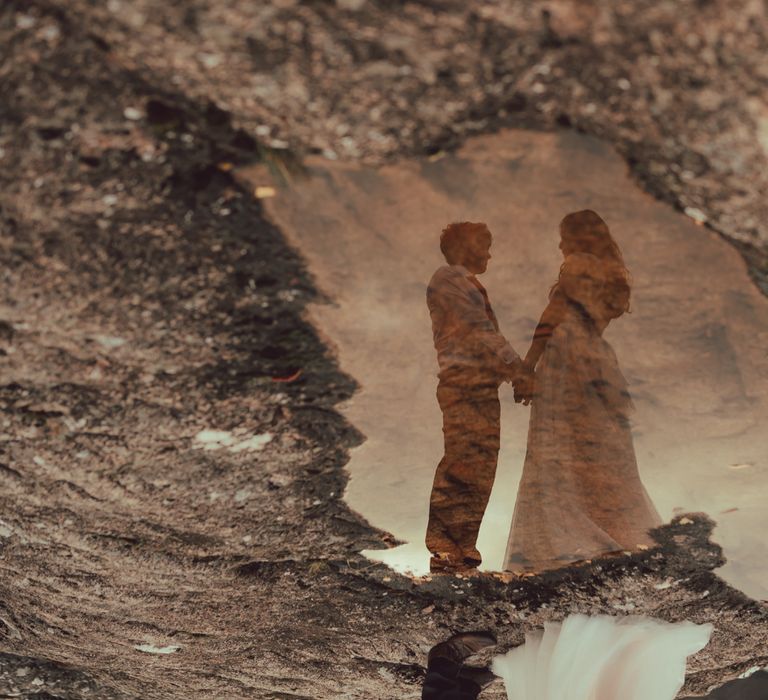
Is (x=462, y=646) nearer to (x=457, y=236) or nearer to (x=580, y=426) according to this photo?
(x=580, y=426)

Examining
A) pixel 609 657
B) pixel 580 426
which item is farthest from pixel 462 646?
pixel 580 426

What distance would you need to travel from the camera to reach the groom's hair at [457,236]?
884 mm

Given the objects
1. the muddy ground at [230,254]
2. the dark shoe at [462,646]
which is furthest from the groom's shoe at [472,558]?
the dark shoe at [462,646]

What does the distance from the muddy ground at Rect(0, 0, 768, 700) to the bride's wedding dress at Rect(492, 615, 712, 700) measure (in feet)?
0.18

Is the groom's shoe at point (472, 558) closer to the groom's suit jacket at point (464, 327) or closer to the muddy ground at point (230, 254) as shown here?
the muddy ground at point (230, 254)

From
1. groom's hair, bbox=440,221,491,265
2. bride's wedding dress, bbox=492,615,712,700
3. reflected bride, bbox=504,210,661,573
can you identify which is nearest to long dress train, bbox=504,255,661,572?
Result: reflected bride, bbox=504,210,661,573

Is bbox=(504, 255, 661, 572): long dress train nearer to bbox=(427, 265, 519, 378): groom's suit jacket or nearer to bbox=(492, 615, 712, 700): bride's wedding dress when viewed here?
bbox=(427, 265, 519, 378): groom's suit jacket

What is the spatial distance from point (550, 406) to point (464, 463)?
0.19 m

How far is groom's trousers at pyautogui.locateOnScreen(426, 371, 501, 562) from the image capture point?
3.42 feet

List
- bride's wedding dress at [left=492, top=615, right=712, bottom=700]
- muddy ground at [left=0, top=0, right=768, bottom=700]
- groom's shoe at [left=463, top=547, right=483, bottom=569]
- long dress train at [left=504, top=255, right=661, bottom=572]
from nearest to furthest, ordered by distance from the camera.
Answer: muddy ground at [left=0, top=0, right=768, bottom=700]
long dress train at [left=504, top=255, right=661, bottom=572]
groom's shoe at [left=463, top=547, right=483, bottom=569]
bride's wedding dress at [left=492, top=615, right=712, bottom=700]

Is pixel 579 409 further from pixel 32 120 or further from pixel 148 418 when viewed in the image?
pixel 32 120

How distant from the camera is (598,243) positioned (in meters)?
0.89

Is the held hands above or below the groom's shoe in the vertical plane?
above

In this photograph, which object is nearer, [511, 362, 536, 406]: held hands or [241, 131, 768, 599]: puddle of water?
[241, 131, 768, 599]: puddle of water
